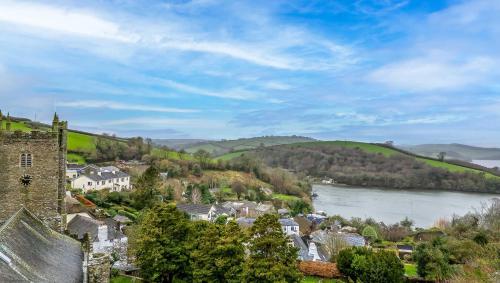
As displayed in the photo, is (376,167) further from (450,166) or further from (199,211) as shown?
(199,211)

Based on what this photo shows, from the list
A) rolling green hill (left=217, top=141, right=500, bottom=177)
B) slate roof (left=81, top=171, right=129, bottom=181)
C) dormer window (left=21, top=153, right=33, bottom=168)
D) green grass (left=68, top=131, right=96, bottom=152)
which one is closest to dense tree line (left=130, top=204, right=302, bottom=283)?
dormer window (left=21, top=153, right=33, bottom=168)

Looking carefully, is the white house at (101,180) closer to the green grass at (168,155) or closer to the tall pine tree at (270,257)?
the green grass at (168,155)

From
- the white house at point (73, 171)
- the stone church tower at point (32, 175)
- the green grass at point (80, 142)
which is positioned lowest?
the white house at point (73, 171)

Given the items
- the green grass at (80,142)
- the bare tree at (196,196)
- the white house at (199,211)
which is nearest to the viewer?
the white house at (199,211)

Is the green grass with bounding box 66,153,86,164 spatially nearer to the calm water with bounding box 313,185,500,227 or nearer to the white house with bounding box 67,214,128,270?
the white house with bounding box 67,214,128,270

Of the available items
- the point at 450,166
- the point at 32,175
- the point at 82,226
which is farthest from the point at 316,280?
the point at 450,166

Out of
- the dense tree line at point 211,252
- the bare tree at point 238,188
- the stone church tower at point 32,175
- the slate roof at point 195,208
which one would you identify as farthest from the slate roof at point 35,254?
the bare tree at point 238,188
